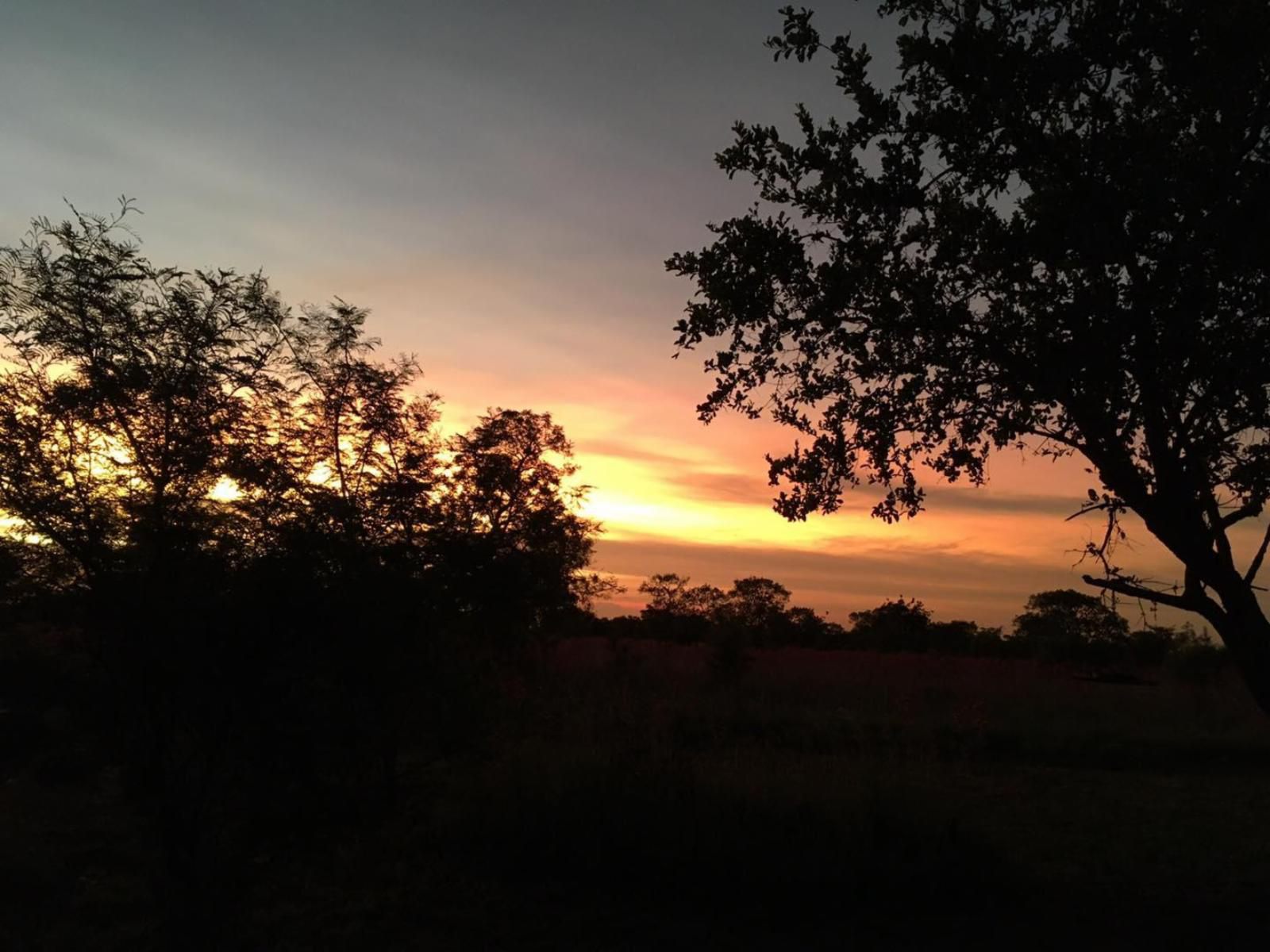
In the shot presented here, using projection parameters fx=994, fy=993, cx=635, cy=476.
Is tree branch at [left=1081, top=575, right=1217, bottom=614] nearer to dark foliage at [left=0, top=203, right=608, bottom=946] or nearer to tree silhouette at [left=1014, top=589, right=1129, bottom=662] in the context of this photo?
dark foliage at [left=0, top=203, right=608, bottom=946]

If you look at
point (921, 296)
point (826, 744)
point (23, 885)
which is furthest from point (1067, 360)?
point (826, 744)

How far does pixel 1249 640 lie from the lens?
7879 millimetres

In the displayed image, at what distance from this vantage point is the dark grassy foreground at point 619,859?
790 centimetres

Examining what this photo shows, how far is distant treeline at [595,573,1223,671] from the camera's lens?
1585 inches

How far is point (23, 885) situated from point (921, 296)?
9.50 meters

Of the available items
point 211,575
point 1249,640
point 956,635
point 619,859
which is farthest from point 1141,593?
point 956,635

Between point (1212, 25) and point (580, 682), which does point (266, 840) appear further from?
point (580, 682)

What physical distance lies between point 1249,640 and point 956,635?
49803 millimetres

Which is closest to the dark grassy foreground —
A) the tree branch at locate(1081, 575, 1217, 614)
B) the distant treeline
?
the tree branch at locate(1081, 575, 1217, 614)

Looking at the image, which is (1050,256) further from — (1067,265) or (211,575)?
(211,575)

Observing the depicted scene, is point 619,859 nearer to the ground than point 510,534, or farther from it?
nearer to the ground

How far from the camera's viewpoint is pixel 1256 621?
7980 mm

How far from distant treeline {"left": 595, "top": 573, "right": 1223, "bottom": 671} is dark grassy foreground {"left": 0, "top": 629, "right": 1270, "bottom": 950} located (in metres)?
20.1

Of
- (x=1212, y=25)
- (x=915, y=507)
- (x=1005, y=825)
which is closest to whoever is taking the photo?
(x=1212, y=25)
